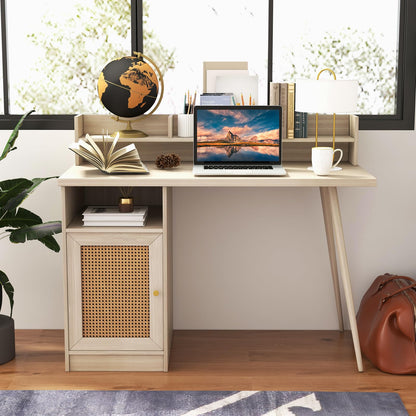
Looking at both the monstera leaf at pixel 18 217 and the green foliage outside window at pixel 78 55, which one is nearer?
the monstera leaf at pixel 18 217

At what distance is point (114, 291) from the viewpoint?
9.14 ft

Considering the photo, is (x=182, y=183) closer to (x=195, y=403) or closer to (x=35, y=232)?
(x=35, y=232)

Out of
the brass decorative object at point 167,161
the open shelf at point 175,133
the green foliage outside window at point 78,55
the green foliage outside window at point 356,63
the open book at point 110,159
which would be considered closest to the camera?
the open book at point 110,159

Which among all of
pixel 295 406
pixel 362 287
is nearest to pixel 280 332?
pixel 362 287

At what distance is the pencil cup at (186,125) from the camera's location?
2.99 metres

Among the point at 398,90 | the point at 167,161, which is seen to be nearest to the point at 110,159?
the point at 167,161

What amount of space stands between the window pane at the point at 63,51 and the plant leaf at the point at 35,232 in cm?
123

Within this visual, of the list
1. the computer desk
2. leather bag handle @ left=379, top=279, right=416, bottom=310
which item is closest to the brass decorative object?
the computer desk

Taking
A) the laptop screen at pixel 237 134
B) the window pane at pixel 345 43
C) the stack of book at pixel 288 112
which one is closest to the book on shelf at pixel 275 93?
the stack of book at pixel 288 112

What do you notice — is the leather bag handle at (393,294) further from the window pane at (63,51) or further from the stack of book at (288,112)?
the window pane at (63,51)

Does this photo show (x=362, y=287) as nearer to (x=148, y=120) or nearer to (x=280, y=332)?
(x=280, y=332)

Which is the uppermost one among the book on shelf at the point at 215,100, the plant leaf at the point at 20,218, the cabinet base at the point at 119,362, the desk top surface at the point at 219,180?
the book on shelf at the point at 215,100

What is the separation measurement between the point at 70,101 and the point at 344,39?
5.28 feet

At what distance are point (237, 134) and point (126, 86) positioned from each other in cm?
52
